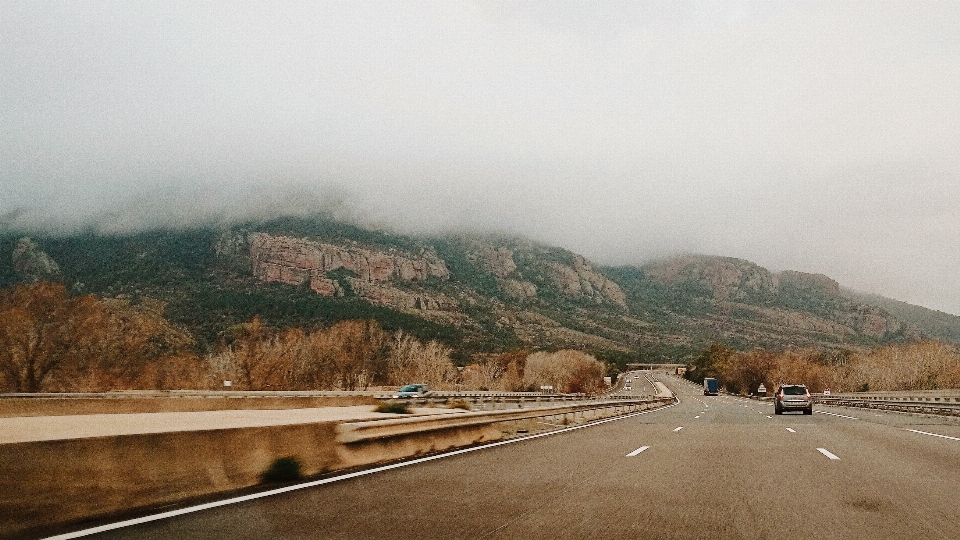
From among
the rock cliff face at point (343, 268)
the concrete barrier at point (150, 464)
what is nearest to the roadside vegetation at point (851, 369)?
the rock cliff face at point (343, 268)

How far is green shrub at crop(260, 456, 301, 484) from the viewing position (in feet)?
30.8

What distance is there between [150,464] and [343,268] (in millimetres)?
156718

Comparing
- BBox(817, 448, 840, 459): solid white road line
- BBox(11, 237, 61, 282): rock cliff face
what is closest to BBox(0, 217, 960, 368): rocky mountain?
BBox(11, 237, 61, 282): rock cliff face

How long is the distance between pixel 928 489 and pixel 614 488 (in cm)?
410

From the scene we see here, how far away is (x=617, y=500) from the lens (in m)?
8.37

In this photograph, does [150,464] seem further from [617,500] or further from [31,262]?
[31,262]

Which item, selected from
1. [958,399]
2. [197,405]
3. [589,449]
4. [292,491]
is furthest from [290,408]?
[958,399]

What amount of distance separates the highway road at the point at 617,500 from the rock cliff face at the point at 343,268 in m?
141

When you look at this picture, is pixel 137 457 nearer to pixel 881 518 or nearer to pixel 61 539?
pixel 61 539

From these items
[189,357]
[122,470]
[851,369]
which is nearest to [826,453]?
[122,470]

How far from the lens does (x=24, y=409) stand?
28.5m

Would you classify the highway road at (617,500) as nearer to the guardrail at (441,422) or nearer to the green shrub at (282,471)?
the green shrub at (282,471)

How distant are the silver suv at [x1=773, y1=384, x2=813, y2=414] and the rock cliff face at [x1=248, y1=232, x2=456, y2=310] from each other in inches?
4659

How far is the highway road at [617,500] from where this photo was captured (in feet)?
21.6
